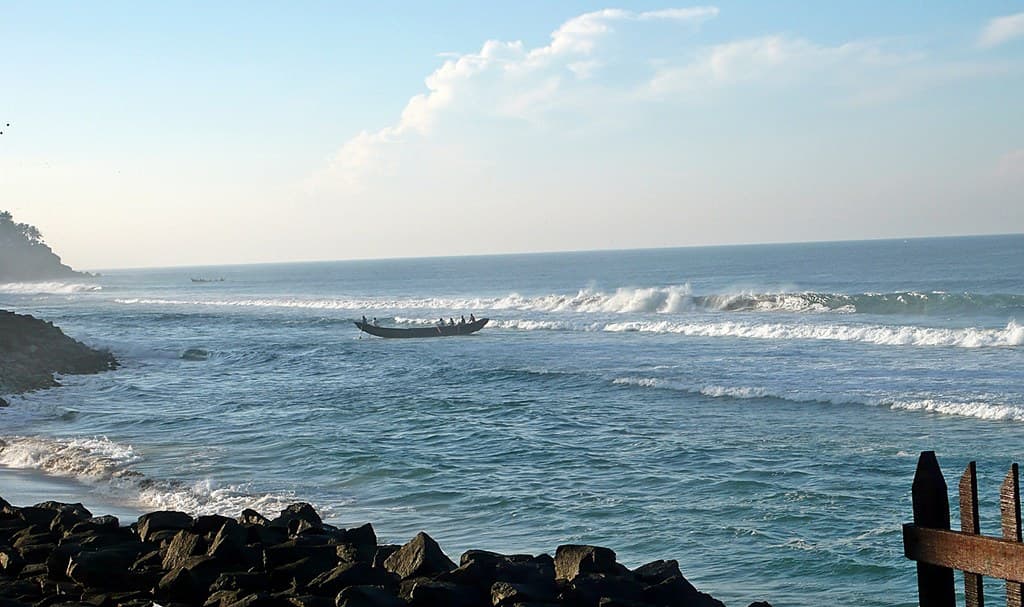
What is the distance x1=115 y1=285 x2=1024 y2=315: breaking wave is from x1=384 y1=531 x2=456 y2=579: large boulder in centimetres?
4450

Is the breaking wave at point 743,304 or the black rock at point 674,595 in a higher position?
the breaking wave at point 743,304

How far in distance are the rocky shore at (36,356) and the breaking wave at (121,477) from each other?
9277 mm

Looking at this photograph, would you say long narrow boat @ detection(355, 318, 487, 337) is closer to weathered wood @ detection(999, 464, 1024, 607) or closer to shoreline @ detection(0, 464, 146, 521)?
shoreline @ detection(0, 464, 146, 521)

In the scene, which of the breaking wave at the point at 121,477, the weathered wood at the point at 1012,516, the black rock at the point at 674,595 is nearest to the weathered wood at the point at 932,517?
the weathered wood at the point at 1012,516

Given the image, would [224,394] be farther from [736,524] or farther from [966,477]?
[966,477]

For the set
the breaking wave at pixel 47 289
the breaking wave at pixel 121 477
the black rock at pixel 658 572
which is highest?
the breaking wave at pixel 47 289

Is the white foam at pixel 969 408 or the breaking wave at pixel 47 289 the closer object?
the white foam at pixel 969 408

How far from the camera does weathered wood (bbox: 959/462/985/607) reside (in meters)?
4.23

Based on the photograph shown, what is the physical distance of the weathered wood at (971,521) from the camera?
4.23 m

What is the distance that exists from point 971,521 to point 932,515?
0.57 feet

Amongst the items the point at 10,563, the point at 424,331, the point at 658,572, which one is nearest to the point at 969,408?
the point at 658,572

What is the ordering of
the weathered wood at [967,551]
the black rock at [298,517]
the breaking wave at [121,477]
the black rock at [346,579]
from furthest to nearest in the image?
1. the breaking wave at [121,477]
2. the black rock at [298,517]
3. the black rock at [346,579]
4. the weathered wood at [967,551]

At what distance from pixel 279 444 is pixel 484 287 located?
8761cm

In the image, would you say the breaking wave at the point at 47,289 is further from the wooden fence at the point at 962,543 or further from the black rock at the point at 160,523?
the wooden fence at the point at 962,543
